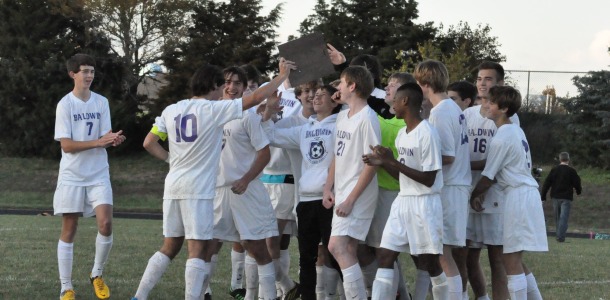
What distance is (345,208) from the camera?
25.1 feet

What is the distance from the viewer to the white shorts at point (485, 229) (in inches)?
328

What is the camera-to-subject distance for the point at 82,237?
1656 cm

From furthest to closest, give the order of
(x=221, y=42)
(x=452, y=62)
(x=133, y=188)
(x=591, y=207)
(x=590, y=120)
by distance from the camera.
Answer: (x=221, y=42)
(x=133, y=188)
(x=590, y=120)
(x=452, y=62)
(x=591, y=207)

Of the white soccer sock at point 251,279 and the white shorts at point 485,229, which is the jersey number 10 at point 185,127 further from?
the white shorts at point 485,229

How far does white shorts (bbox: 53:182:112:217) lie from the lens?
366 inches

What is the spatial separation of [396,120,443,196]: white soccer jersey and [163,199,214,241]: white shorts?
163 cm

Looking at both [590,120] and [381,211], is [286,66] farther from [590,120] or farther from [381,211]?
[590,120]

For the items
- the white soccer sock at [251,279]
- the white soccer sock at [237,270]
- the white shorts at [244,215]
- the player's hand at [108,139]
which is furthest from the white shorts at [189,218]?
the white soccer sock at [237,270]

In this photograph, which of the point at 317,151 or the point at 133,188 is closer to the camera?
the point at 317,151

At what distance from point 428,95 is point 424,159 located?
2.80 ft

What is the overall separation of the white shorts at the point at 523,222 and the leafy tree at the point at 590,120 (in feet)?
94.3

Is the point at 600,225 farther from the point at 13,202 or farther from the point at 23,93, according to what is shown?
the point at 23,93

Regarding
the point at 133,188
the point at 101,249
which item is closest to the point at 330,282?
the point at 101,249

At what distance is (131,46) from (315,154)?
3793 cm
